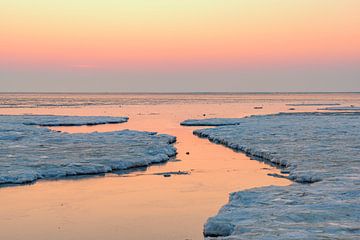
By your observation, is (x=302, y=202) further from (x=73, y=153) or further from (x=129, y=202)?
(x=73, y=153)

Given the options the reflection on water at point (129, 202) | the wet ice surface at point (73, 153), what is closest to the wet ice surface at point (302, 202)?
the reflection on water at point (129, 202)

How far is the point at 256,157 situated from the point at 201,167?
10.8 ft

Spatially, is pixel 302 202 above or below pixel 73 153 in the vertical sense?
above

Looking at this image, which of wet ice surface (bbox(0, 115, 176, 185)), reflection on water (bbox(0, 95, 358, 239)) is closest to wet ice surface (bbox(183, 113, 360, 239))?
reflection on water (bbox(0, 95, 358, 239))

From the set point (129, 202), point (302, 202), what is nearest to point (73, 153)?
point (129, 202)

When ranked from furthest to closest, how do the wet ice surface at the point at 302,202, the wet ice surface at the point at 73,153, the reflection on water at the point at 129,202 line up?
the wet ice surface at the point at 73,153, the reflection on water at the point at 129,202, the wet ice surface at the point at 302,202

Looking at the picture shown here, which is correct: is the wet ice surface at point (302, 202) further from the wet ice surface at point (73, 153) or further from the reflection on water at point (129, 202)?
the wet ice surface at point (73, 153)

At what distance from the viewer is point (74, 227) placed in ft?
30.6

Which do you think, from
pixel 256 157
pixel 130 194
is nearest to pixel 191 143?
pixel 256 157

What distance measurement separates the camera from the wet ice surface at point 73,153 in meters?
15.0

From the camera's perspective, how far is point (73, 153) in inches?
734

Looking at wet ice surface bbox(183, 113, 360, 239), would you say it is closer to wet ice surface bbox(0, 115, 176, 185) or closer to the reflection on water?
the reflection on water

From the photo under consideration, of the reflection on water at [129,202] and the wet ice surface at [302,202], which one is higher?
the wet ice surface at [302,202]

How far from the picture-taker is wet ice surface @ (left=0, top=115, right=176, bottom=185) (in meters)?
15.0
